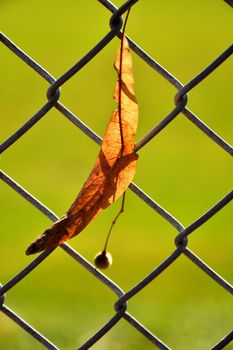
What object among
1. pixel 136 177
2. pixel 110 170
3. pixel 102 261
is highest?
pixel 110 170

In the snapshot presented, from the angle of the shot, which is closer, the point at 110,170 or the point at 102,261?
the point at 110,170

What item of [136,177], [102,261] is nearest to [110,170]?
[102,261]

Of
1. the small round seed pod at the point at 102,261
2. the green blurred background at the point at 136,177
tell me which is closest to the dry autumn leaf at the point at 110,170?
the small round seed pod at the point at 102,261

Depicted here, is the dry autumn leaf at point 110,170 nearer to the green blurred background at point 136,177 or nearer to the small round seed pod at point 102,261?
the small round seed pod at point 102,261

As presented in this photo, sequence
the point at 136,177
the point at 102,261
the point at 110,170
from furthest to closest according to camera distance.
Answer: the point at 136,177, the point at 102,261, the point at 110,170

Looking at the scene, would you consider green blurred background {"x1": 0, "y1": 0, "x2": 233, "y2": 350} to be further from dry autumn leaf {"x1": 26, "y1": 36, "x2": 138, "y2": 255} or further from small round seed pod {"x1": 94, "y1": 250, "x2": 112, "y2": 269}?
dry autumn leaf {"x1": 26, "y1": 36, "x2": 138, "y2": 255}

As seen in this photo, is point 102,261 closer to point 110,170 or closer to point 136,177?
point 110,170

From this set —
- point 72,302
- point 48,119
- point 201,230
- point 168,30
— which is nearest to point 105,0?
point 72,302
